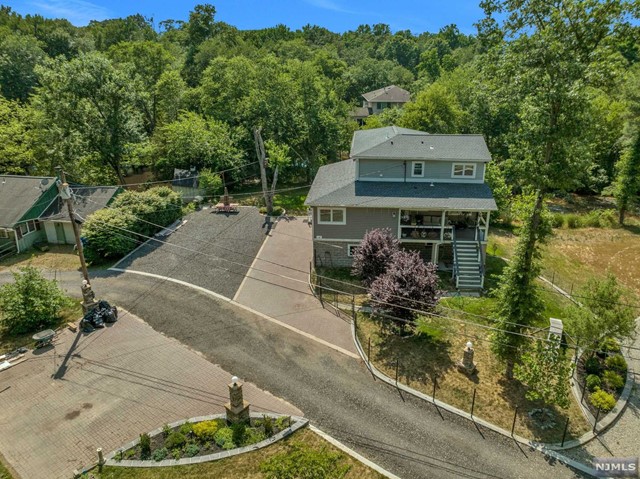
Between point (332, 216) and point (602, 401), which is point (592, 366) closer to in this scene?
point (602, 401)

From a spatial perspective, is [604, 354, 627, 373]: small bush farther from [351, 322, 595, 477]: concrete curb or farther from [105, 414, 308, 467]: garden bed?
[105, 414, 308, 467]: garden bed

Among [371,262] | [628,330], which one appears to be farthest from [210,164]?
[628,330]

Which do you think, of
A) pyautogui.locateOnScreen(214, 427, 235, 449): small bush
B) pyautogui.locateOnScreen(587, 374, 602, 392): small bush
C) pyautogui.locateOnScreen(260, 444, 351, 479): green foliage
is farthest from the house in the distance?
pyautogui.locateOnScreen(260, 444, 351, 479): green foliage

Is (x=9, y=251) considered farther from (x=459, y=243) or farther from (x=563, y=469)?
(x=563, y=469)

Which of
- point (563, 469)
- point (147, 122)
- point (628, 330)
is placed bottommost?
point (563, 469)

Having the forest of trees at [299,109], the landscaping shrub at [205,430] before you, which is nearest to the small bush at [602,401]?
the forest of trees at [299,109]

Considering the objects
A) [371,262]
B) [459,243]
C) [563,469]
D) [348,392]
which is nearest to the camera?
[563,469]

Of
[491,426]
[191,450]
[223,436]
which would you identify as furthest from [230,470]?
[491,426]
